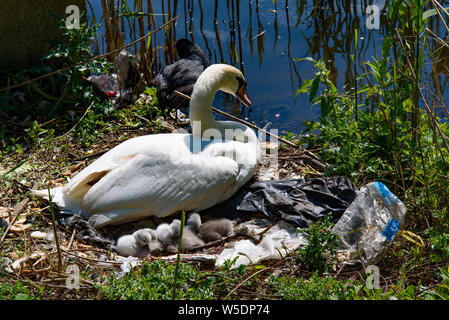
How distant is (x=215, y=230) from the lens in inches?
162

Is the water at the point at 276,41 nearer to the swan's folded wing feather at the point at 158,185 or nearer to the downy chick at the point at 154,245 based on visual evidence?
the swan's folded wing feather at the point at 158,185

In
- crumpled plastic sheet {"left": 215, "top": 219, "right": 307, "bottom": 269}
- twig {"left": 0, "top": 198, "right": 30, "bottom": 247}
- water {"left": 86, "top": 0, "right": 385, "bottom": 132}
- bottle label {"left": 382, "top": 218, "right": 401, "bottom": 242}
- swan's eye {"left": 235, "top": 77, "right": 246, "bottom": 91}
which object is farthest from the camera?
water {"left": 86, "top": 0, "right": 385, "bottom": 132}

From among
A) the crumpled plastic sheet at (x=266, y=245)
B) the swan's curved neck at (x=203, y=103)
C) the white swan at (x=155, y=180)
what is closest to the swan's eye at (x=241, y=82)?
the swan's curved neck at (x=203, y=103)

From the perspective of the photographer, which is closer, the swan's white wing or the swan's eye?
the swan's white wing

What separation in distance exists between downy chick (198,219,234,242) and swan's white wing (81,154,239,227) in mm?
222

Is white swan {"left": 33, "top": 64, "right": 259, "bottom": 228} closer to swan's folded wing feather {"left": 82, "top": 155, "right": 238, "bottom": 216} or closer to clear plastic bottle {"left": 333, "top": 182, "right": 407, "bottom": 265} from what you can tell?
swan's folded wing feather {"left": 82, "top": 155, "right": 238, "bottom": 216}

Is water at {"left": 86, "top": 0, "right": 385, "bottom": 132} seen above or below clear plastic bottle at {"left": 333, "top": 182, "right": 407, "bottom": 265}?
above

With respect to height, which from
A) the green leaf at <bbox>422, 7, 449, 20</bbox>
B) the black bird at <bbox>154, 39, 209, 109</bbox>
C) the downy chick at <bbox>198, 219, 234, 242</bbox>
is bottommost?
the downy chick at <bbox>198, 219, 234, 242</bbox>

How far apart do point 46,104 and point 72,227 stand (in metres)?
2.27

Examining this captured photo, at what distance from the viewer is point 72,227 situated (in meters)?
4.02

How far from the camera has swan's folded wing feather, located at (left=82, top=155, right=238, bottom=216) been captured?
13.2 feet

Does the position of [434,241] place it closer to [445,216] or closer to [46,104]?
[445,216]

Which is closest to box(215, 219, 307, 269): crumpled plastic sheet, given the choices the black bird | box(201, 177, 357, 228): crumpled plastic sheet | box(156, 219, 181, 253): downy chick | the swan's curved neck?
box(201, 177, 357, 228): crumpled plastic sheet
